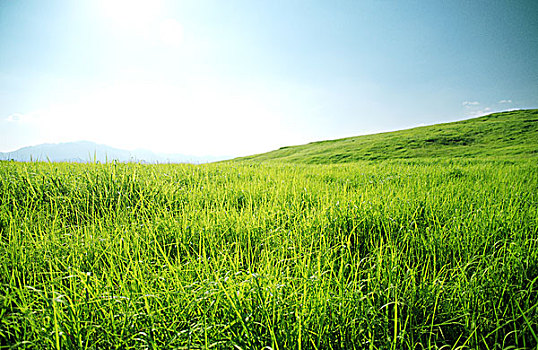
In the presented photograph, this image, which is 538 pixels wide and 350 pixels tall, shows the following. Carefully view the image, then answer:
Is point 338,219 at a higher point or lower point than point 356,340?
higher

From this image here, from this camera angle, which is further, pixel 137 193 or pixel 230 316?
pixel 137 193

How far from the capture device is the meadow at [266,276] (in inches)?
51.7

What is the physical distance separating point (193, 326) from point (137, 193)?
318 cm

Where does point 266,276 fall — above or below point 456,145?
below

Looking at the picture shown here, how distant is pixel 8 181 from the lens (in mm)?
3926

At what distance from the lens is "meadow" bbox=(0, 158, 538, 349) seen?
1312 millimetres

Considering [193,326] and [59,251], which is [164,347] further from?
[59,251]

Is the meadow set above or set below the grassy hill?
below

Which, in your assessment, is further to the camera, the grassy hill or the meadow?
the grassy hill

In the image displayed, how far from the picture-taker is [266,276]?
1.63m

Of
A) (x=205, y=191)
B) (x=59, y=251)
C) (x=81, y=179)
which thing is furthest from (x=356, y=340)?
(x=81, y=179)

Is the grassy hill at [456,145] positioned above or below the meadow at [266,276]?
above

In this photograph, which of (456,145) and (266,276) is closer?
(266,276)

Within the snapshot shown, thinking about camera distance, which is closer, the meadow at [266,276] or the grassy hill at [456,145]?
the meadow at [266,276]
